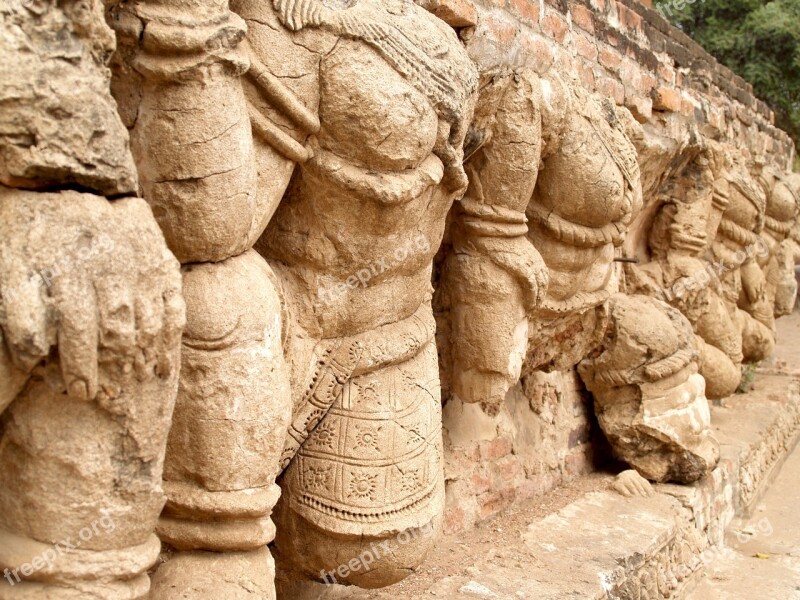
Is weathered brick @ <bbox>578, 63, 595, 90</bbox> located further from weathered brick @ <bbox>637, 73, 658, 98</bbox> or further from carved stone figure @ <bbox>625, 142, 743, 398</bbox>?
carved stone figure @ <bbox>625, 142, 743, 398</bbox>

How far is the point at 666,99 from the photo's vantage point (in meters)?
4.36

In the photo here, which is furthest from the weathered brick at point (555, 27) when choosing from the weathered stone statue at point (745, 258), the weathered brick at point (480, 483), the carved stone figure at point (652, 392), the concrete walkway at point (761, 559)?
the weathered stone statue at point (745, 258)

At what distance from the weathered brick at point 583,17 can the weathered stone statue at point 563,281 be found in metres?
0.37

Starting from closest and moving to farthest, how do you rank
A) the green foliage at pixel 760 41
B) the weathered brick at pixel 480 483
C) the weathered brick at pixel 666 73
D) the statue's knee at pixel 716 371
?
the weathered brick at pixel 480 483 → the weathered brick at pixel 666 73 → the statue's knee at pixel 716 371 → the green foliage at pixel 760 41

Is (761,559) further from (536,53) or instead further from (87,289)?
(87,289)

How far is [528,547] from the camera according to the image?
2.94 meters

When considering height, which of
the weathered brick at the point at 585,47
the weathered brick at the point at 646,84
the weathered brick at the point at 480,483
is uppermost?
the weathered brick at the point at 646,84

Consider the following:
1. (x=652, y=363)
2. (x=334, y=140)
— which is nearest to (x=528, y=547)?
(x=652, y=363)

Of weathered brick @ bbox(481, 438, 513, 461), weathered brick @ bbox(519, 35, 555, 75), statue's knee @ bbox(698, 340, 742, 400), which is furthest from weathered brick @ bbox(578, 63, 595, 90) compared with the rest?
statue's knee @ bbox(698, 340, 742, 400)

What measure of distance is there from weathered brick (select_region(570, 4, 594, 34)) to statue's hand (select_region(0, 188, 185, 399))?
251cm

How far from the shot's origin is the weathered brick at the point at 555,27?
10.4ft

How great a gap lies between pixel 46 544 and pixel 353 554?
86 cm

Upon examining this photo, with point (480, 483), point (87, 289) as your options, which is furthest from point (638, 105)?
point (87, 289)

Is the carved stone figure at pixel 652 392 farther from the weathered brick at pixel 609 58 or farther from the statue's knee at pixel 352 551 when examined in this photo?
the statue's knee at pixel 352 551
